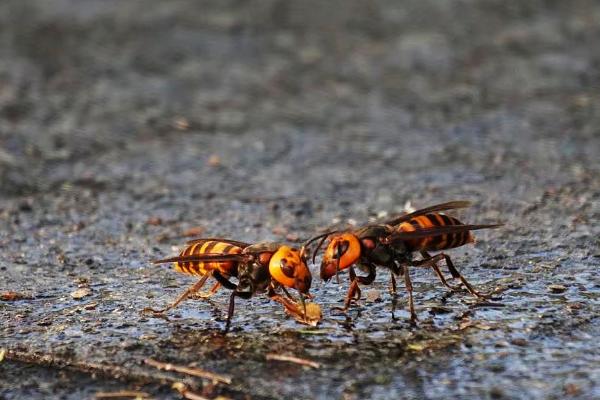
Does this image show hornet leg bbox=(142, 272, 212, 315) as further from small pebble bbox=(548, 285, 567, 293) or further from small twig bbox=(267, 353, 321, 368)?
small pebble bbox=(548, 285, 567, 293)

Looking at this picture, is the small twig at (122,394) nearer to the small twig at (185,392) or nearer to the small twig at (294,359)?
the small twig at (185,392)

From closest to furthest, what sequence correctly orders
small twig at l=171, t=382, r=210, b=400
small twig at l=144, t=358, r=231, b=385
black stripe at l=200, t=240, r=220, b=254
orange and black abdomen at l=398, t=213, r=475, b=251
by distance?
1. small twig at l=171, t=382, r=210, b=400
2. small twig at l=144, t=358, r=231, b=385
3. black stripe at l=200, t=240, r=220, b=254
4. orange and black abdomen at l=398, t=213, r=475, b=251

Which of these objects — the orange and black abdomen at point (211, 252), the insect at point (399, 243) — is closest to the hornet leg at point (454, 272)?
the insect at point (399, 243)

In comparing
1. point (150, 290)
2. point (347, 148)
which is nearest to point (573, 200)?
point (347, 148)

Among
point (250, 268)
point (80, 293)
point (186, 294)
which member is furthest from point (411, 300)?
point (80, 293)

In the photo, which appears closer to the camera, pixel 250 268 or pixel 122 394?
pixel 122 394

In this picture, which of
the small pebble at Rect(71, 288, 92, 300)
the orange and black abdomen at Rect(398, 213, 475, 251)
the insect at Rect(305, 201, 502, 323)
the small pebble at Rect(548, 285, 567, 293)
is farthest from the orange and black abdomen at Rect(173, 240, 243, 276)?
the small pebble at Rect(548, 285, 567, 293)

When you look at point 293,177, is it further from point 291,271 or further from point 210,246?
point 291,271
